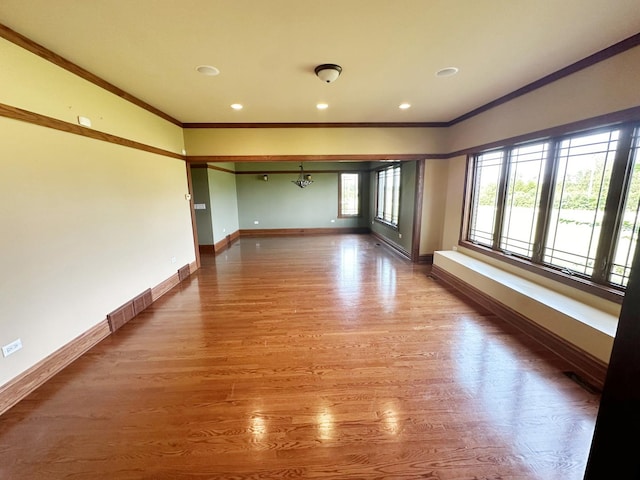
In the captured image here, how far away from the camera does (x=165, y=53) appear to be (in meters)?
2.32

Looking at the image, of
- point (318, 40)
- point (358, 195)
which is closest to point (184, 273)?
point (318, 40)

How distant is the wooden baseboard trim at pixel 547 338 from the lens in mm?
2120

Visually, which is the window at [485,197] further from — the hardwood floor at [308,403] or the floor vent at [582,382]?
the floor vent at [582,382]

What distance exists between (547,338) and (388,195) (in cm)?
535

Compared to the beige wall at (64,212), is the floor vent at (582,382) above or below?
below

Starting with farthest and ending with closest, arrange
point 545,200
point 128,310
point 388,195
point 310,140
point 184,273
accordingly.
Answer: point 388,195 → point 310,140 → point 184,273 → point 128,310 → point 545,200

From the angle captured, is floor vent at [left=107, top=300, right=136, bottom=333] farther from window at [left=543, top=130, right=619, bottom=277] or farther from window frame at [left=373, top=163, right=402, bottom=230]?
window frame at [left=373, top=163, right=402, bottom=230]

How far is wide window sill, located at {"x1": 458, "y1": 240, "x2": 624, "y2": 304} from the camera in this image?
2.36 meters

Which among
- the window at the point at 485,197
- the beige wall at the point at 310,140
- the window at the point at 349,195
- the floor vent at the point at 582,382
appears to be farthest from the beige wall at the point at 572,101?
the window at the point at 349,195

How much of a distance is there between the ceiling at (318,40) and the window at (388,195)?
336 centimetres

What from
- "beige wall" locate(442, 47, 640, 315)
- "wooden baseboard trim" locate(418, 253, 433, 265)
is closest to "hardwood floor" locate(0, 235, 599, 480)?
"beige wall" locate(442, 47, 640, 315)

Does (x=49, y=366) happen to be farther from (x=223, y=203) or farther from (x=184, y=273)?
(x=223, y=203)

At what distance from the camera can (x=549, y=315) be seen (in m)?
2.57

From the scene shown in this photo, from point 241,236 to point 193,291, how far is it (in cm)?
496
